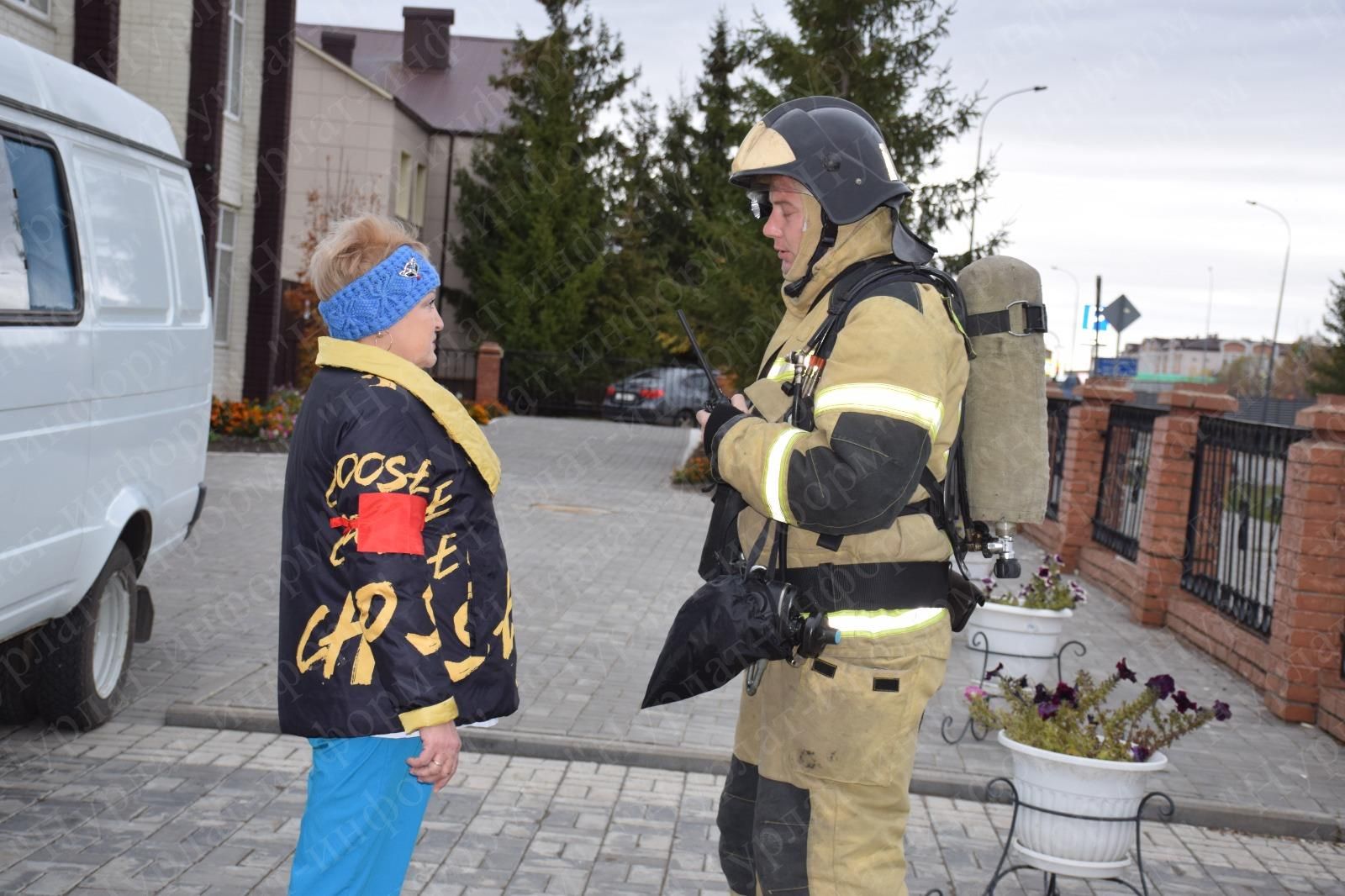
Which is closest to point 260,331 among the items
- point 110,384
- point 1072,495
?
point 1072,495

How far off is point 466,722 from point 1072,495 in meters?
12.2

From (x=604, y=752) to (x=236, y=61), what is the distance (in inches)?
761

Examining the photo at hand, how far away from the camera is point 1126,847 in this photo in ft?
15.5

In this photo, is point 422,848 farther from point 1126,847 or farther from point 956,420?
point 956,420

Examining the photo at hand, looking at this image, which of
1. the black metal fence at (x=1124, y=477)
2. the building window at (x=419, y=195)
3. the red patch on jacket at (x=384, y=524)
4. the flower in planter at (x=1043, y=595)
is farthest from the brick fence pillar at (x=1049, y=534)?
the building window at (x=419, y=195)

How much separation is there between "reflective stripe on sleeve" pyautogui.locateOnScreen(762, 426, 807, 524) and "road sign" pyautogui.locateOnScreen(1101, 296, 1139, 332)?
752 inches

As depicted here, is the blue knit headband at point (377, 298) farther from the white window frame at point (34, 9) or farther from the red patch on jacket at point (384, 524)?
the white window frame at point (34, 9)

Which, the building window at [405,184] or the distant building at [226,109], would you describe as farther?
the building window at [405,184]

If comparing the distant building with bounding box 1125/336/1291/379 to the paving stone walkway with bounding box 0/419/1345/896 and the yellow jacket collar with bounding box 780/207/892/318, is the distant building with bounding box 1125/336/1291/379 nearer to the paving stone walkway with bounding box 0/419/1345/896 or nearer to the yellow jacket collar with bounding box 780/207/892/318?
the paving stone walkway with bounding box 0/419/1345/896

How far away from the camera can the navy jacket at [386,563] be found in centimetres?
304

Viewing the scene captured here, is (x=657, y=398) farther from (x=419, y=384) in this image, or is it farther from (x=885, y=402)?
(x=885, y=402)

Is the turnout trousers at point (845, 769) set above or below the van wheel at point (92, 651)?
above

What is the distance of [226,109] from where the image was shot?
22234 millimetres

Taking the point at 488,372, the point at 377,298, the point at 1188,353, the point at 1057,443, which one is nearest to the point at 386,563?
the point at 377,298
